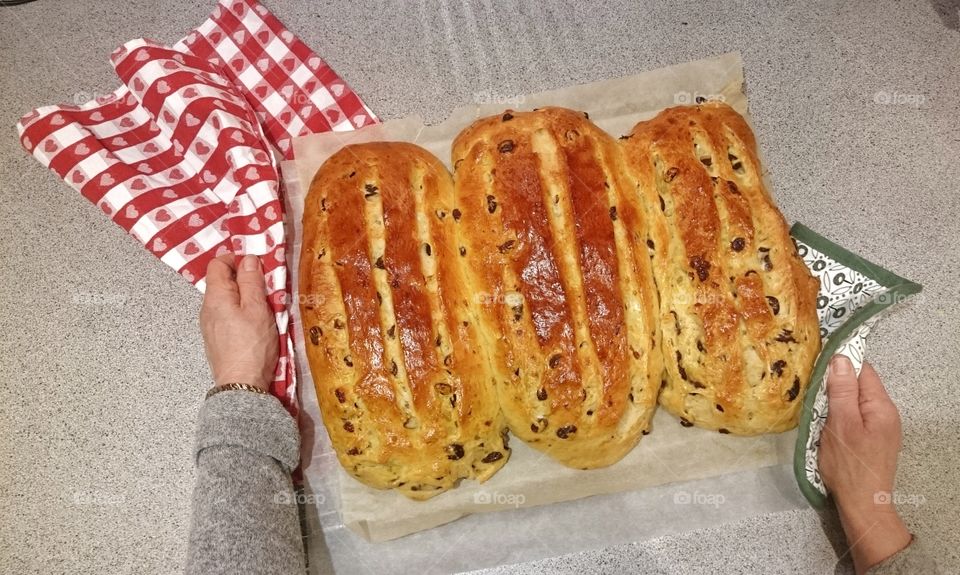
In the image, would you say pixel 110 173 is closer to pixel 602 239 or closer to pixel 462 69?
pixel 462 69

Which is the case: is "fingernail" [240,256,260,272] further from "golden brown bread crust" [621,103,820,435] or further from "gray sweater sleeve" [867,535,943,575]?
"gray sweater sleeve" [867,535,943,575]

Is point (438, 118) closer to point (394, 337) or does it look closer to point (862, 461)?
point (394, 337)

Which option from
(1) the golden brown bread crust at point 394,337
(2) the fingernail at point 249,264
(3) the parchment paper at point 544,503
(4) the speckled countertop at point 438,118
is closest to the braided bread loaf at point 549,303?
(1) the golden brown bread crust at point 394,337

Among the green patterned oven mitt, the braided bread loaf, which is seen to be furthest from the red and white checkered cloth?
the green patterned oven mitt

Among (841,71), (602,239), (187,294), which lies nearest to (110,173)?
(187,294)

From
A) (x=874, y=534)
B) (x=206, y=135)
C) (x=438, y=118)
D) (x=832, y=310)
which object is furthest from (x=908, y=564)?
(x=206, y=135)

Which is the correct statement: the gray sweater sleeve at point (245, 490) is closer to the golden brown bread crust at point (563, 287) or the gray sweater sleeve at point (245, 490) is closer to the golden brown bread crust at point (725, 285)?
the golden brown bread crust at point (563, 287)
